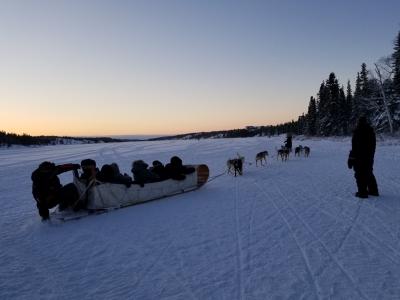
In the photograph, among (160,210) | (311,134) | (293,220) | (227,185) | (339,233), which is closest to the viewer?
(339,233)

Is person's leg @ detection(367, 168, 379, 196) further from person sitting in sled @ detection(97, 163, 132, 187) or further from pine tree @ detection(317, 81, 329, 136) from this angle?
pine tree @ detection(317, 81, 329, 136)

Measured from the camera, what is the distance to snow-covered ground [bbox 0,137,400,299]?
11.8ft

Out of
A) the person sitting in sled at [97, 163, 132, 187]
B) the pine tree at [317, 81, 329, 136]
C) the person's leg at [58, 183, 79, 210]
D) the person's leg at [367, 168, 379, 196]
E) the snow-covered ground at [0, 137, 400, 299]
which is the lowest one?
the snow-covered ground at [0, 137, 400, 299]

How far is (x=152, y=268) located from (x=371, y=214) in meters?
4.12

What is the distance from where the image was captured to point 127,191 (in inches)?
308

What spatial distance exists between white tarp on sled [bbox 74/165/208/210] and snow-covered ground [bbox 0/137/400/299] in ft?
1.01

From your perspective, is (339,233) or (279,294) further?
(339,233)

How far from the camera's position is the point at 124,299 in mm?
3438

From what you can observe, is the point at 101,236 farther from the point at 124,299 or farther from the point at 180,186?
the point at 180,186

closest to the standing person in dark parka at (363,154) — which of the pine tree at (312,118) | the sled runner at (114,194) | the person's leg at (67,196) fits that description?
the sled runner at (114,194)

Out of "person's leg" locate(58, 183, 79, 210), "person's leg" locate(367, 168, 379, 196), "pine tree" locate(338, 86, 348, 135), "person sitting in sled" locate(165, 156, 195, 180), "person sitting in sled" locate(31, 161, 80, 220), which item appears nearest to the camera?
"person sitting in sled" locate(31, 161, 80, 220)

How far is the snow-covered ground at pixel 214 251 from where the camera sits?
359 cm

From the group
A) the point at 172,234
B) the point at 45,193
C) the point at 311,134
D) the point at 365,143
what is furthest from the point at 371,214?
the point at 311,134

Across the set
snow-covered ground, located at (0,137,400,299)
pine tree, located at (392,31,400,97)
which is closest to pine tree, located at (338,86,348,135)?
pine tree, located at (392,31,400,97)
